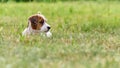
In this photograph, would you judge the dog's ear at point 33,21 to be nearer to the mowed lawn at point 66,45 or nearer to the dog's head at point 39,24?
the dog's head at point 39,24

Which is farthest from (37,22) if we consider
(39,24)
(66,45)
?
(66,45)

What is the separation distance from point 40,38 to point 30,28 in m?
0.30

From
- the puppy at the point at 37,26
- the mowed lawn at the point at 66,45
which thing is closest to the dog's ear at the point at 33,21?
the puppy at the point at 37,26

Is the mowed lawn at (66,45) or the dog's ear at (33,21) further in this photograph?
the dog's ear at (33,21)

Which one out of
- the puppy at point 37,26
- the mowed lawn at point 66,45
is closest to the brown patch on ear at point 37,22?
the puppy at point 37,26

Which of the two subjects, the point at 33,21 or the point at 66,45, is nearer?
the point at 66,45

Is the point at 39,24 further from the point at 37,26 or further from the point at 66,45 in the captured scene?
the point at 66,45

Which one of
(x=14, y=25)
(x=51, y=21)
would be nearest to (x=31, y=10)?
(x=51, y=21)

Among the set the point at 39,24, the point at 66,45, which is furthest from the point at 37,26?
the point at 66,45

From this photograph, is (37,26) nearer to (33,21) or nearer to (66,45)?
(33,21)

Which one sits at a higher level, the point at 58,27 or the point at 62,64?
the point at 62,64

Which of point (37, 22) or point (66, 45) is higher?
point (37, 22)

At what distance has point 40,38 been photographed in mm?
6770

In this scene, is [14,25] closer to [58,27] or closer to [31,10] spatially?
[58,27]
